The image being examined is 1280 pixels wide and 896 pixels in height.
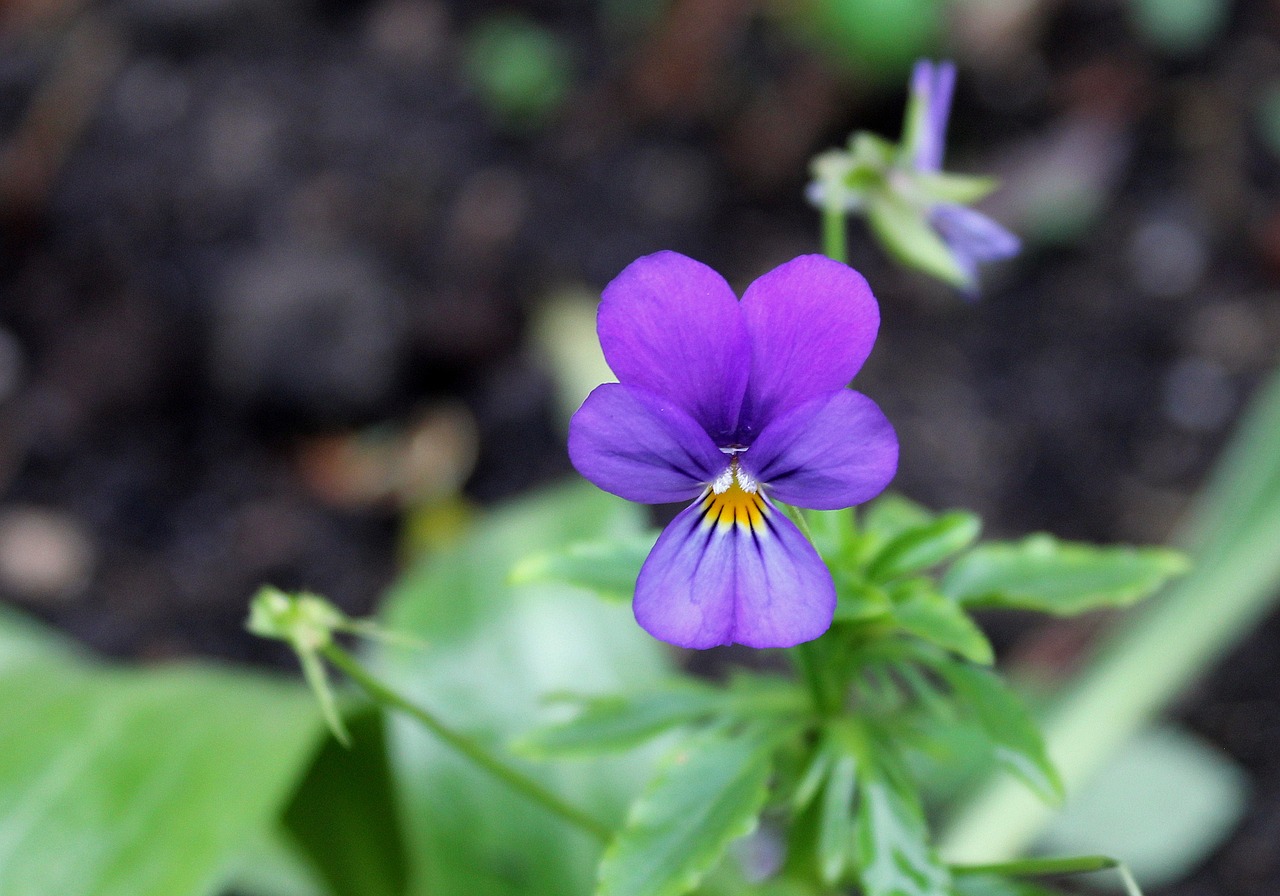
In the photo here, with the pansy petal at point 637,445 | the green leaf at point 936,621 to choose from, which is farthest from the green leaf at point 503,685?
the pansy petal at point 637,445

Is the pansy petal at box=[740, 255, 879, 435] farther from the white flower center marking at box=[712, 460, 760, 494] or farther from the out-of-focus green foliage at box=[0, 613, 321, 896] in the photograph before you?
the out-of-focus green foliage at box=[0, 613, 321, 896]

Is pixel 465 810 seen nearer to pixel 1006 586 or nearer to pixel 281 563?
pixel 1006 586

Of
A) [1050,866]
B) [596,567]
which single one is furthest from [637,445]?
[1050,866]

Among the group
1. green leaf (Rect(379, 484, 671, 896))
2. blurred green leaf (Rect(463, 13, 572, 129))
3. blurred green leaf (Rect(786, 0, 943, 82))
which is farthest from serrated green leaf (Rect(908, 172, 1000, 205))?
blurred green leaf (Rect(463, 13, 572, 129))

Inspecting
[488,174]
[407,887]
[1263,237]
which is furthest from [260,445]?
[1263,237]

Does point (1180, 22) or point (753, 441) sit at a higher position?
point (1180, 22)

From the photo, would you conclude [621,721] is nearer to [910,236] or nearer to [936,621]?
[936,621]
